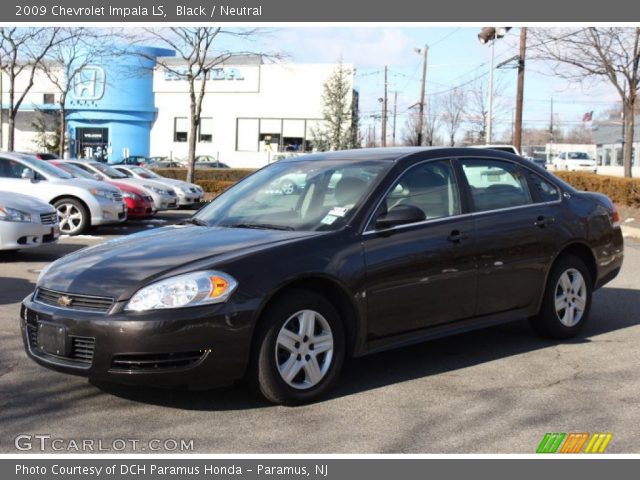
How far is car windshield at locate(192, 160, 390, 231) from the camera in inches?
215

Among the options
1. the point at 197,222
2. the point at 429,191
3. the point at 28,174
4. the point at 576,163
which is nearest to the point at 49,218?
the point at 28,174

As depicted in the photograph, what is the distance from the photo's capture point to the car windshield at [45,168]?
14500 millimetres

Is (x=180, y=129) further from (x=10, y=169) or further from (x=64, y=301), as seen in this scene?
(x=64, y=301)

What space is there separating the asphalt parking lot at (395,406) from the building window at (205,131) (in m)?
47.9

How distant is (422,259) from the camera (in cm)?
550

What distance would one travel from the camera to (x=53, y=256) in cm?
1181

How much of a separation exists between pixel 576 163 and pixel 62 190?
43275 millimetres

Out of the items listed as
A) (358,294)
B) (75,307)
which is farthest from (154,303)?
(358,294)

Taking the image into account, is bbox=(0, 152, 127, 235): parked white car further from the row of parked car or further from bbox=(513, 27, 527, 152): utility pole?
bbox=(513, 27, 527, 152): utility pole

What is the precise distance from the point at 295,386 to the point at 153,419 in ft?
2.86

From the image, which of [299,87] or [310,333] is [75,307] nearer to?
[310,333]

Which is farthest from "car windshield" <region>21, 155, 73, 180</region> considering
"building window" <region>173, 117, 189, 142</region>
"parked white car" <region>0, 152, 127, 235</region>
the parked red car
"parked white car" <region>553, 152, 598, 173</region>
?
"building window" <region>173, 117, 189, 142</region>

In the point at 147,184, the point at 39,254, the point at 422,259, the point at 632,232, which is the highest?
the point at 147,184

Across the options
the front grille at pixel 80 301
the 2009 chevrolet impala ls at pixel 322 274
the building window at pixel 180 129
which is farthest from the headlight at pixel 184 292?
the building window at pixel 180 129
